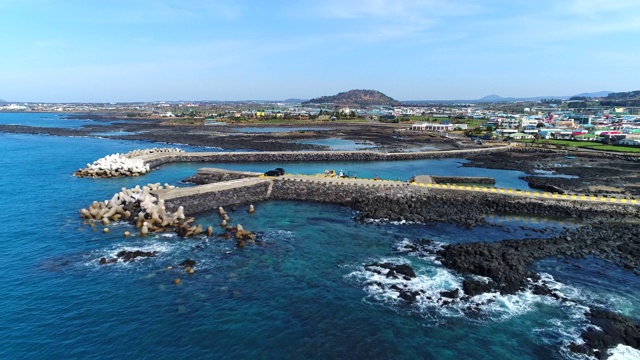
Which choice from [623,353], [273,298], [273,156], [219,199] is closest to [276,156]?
[273,156]

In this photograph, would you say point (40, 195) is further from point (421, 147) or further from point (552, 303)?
point (421, 147)

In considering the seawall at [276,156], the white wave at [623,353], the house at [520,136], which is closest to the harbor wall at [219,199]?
the seawall at [276,156]

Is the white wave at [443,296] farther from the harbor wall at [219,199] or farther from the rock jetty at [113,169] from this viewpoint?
the rock jetty at [113,169]

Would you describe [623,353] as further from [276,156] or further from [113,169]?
[276,156]

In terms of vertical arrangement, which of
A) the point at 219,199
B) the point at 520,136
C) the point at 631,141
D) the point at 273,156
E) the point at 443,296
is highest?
the point at 520,136

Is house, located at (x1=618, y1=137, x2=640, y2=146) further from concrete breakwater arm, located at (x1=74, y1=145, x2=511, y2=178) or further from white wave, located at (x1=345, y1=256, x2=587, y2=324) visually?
white wave, located at (x1=345, y1=256, x2=587, y2=324)

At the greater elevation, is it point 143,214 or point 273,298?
point 143,214

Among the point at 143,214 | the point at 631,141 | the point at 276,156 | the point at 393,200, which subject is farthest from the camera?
the point at 631,141
